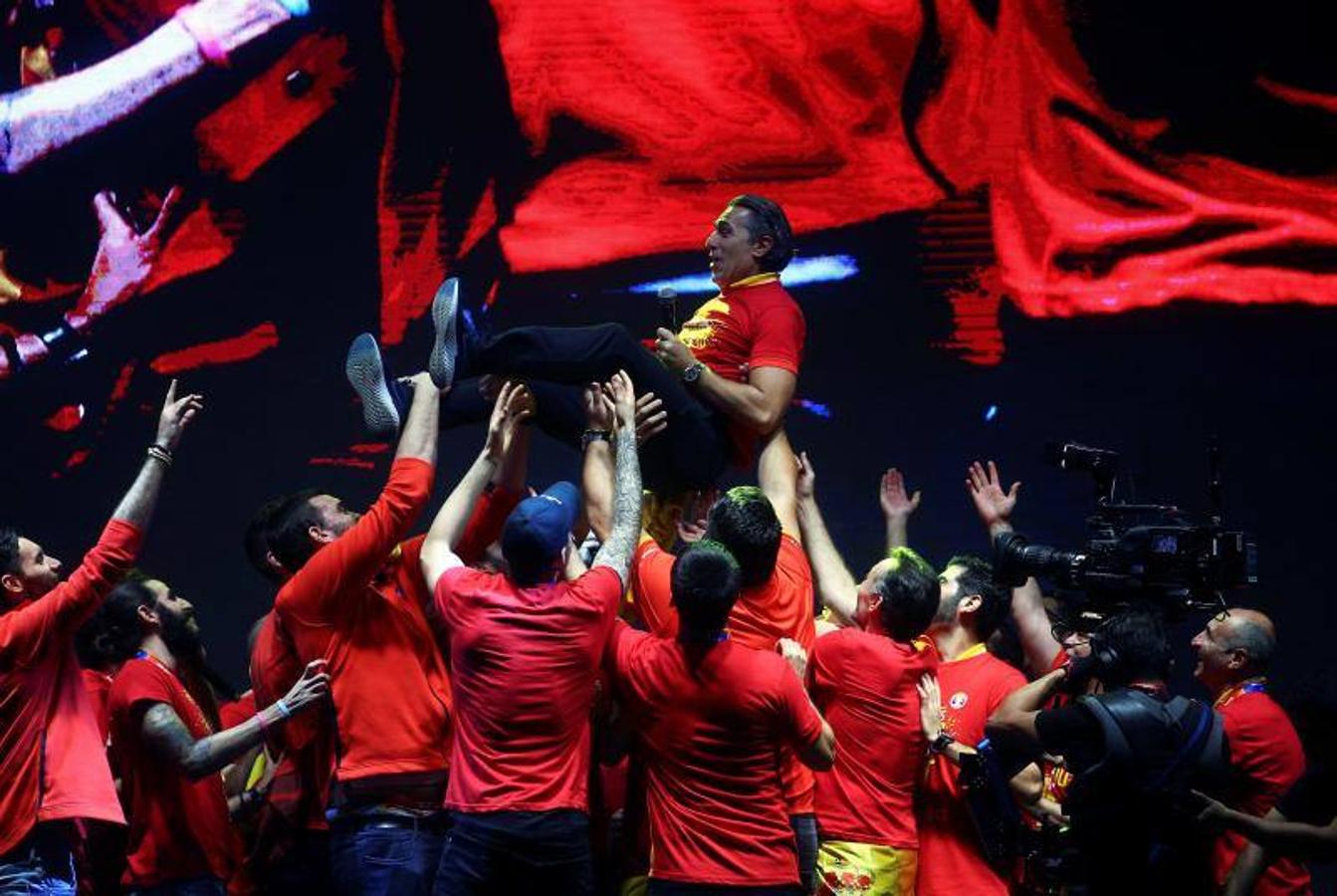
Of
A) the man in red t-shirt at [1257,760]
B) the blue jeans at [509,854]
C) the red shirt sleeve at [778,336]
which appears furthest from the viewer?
the red shirt sleeve at [778,336]

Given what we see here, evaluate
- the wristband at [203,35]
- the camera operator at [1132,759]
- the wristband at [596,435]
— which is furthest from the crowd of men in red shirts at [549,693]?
the wristband at [203,35]

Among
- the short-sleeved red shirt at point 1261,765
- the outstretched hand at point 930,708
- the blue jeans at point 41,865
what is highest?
the blue jeans at point 41,865

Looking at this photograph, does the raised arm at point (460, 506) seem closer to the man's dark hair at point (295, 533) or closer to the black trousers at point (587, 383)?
the black trousers at point (587, 383)

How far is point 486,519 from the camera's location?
437cm

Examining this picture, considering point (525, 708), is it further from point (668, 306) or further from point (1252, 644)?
point (1252, 644)

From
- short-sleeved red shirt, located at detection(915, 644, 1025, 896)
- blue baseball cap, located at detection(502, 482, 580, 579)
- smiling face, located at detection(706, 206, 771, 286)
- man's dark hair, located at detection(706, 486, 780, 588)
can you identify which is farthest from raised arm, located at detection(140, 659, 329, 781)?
smiling face, located at detection(706, 206, 771, 286)

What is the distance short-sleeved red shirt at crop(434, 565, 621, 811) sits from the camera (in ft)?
12.3

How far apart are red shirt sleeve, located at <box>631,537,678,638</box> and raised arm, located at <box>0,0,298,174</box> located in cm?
320

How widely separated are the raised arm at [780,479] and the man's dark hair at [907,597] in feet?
1.42

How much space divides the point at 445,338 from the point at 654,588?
2.85ft

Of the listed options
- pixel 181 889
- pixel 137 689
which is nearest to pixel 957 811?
pixel 181 889

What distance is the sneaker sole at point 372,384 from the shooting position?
4.32 m

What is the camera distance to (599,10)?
20.4 feet

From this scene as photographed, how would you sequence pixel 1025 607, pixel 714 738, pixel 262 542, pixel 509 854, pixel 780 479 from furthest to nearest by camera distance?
pixel 1025 607 → pixel 780 479 → pixel 262 542 → pixel 714 738 → pixel 509 854
